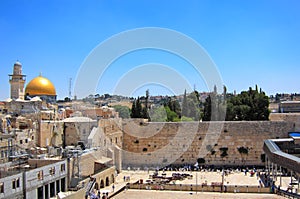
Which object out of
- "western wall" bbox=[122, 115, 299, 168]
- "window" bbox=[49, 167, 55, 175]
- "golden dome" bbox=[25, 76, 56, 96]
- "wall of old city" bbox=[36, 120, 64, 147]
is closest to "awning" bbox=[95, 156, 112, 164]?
"wall of old city" bbox=[36, 120, 64, 147]

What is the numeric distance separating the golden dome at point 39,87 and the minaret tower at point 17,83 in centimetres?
86

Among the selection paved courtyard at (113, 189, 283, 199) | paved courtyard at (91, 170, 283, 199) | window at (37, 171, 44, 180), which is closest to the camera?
window at (37, 171, 44, 180)

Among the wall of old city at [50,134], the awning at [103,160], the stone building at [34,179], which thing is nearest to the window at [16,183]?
the stone building at [34,179]

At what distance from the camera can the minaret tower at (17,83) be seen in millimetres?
28905

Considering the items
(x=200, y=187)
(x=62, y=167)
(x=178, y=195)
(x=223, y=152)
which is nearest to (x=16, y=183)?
(x=62, y=167)

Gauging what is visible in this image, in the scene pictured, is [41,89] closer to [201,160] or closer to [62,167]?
[201,160]

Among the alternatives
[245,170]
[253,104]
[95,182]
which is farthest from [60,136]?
[253,104]

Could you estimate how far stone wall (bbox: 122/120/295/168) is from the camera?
25.5m

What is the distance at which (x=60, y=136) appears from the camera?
21.8 metres

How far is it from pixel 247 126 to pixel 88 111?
13.0 m

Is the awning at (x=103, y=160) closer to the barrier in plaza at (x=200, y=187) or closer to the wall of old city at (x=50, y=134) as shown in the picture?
the barrier in plaza at (x=200, y=187)

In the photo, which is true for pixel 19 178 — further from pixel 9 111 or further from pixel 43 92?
pixel 43 92

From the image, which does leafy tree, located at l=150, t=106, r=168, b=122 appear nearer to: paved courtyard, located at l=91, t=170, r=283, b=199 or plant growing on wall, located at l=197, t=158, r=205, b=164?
plant growing on wall, located at l=197, t=158, r=205, b=164

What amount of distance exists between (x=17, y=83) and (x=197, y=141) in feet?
49.6
